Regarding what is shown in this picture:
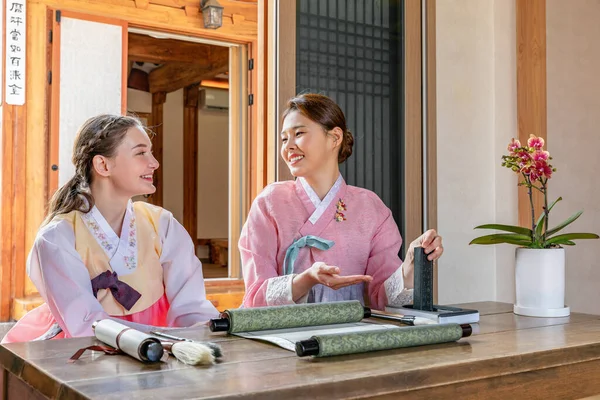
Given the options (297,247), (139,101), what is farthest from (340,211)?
(139,101)

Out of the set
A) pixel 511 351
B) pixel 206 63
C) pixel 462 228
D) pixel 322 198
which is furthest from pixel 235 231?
pixel 511 351

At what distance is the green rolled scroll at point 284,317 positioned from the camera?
1472 mm

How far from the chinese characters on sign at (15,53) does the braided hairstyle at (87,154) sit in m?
2.68

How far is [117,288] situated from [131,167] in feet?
1.23

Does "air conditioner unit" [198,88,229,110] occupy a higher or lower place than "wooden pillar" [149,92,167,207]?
higher

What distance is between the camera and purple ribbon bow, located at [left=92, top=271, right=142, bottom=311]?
1.96 m

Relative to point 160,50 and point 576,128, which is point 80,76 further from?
point 576,128

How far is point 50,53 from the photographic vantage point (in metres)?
4.71

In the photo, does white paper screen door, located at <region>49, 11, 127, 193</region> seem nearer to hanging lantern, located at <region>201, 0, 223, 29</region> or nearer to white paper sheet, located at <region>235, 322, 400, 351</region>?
hanging lantern, located at <region>201, 0, 223, 29</region>

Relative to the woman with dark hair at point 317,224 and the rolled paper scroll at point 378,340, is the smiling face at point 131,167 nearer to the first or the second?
the woman with dark hair at point 317,224

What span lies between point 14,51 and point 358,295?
331 cm

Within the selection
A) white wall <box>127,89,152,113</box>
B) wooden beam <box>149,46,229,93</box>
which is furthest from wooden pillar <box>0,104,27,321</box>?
white wall <box>127,89,152,113</box>

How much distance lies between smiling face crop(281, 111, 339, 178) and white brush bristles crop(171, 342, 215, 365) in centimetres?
116

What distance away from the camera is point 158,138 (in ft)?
27.2
